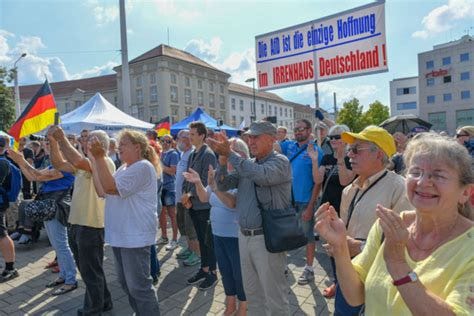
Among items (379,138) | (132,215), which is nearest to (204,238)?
(132,215)

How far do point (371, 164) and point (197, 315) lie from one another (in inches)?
98.0

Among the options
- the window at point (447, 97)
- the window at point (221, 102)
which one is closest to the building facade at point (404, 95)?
the window at point (447, 97)

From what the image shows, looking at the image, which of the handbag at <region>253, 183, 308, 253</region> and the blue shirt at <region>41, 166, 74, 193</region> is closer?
the handbag at <region>253, 183, 308, 253</region>

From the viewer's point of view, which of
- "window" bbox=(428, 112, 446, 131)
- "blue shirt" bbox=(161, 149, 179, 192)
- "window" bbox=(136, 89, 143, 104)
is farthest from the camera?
"window" bbox=(428, 112, 446, 131)

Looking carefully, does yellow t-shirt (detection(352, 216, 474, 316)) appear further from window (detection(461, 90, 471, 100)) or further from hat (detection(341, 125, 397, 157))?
window (detection(461, 90, 471, 100))

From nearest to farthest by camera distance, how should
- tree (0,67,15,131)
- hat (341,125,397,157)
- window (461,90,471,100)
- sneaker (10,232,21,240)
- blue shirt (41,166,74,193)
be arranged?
hat (341,125,397,157) < blue shirt (41,166,74,193) < sneaker (10,232,21,240) < tree (0,67,15,131) < window (461,90,471,100)

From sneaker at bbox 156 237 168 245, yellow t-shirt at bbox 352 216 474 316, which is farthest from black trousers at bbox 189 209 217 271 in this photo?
yellow t-shirt at bbox 352 216 474 316

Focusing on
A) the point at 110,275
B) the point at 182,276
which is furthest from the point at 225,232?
the point at 110,275

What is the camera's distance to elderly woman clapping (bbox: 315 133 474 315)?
1.22 meters

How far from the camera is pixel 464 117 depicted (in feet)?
186

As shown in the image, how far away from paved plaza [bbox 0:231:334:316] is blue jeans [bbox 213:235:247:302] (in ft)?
1.66

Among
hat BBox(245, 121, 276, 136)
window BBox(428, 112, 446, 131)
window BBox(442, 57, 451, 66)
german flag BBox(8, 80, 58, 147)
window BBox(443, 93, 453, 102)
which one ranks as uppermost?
window BBox(442, 57, 451, 66)

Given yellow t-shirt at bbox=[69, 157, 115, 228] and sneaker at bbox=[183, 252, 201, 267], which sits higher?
yellow t-shirt at bbox=[69, 157, 115, 228]

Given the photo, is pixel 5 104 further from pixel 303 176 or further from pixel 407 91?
pixel 407 91
